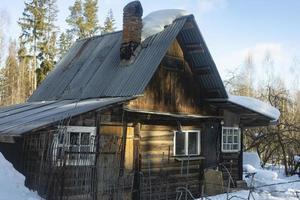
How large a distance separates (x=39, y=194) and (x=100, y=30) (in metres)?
34.2

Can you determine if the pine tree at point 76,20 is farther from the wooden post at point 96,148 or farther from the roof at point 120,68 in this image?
the wooden post at point 96,148

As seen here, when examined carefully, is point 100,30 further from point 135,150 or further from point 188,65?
point 135,150

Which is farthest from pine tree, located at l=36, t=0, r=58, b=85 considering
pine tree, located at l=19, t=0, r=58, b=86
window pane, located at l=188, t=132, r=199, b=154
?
window pane, located at l=188, t=132, r=199, b=154

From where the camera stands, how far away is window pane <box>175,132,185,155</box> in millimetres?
15655

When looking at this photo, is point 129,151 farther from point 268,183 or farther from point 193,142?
point 268,183

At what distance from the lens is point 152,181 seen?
14.4m

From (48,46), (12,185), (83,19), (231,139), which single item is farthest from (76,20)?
(12,185)

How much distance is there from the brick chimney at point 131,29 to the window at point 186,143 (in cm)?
341

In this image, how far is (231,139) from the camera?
59.4 ft

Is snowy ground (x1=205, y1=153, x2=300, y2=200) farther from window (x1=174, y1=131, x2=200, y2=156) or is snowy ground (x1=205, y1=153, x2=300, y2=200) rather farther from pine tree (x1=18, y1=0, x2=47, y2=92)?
pine tree (x1=18, y1=0, x2=47, y2=92)

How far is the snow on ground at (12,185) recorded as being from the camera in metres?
10.1

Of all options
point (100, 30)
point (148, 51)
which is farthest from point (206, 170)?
point (100, 30)

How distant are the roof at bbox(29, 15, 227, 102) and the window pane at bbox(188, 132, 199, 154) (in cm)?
163

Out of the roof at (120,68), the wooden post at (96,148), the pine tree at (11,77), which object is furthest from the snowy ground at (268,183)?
the pine tree at (11,77)
